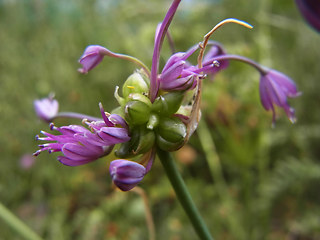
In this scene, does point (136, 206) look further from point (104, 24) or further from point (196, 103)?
point (104, 24)

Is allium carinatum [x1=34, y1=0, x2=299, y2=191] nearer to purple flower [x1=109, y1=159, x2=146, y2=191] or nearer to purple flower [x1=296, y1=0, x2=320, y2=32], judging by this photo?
purple flower [x1=109, y1=159, x2=146, y2=191]

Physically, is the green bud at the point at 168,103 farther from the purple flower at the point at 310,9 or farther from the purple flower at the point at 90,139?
the purple flower at the point at 310,9

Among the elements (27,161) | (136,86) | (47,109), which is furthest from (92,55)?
(27,161)

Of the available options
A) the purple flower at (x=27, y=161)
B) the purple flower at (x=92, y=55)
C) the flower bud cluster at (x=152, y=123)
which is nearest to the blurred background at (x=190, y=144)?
the purple flower at (x=27, y=161)

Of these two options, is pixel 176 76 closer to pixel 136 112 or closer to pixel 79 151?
pixel 136 112

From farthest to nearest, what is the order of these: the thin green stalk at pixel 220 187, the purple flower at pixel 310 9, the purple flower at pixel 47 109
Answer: the thin green stalk at pixel 220 187 < the purple flower at pixel 47 109 < the purple flower at pixel 310 9
